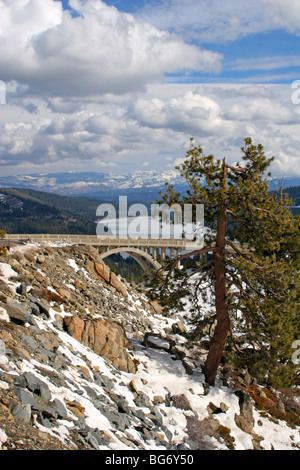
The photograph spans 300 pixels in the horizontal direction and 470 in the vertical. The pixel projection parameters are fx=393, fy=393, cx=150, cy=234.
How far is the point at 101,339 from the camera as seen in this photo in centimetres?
1812

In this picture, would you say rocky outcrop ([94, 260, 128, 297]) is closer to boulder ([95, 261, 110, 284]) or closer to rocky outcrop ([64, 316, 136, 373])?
boulder ([95, 261, 110, 284])

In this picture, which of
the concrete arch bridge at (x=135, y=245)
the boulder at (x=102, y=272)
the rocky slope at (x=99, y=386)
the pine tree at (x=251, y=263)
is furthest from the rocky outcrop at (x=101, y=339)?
the concrete arch bridge at (x=135, y=245)

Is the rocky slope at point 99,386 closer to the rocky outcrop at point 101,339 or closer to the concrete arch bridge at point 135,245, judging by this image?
the rocky outcrop at point 101,339

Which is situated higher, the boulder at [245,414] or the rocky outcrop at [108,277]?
the rocky outcrop at [108,277]

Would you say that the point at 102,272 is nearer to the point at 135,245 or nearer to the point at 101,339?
the point at 101,339

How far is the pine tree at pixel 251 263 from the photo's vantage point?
52.8ft

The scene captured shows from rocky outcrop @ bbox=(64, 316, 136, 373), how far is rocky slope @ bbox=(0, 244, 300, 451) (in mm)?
47

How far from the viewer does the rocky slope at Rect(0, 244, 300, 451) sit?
9906 millimetres

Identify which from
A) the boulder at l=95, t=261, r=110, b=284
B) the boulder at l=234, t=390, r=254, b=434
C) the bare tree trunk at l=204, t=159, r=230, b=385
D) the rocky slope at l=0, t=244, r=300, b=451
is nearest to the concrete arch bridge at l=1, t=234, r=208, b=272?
the boulder at l=95, t=261, r=110, b=284

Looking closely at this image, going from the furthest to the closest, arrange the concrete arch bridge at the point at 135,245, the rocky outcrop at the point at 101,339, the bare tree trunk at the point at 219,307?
the concrete arch bridge at the point at 135,245 < the bare tree trunk at the point at 219,307 < the rocky outcrop at the point at 101,339

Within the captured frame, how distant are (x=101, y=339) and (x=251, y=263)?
7.72 m

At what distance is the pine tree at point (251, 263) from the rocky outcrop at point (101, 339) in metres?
3.09

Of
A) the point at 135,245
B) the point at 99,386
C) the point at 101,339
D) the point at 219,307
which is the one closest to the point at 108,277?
the point at 101,339

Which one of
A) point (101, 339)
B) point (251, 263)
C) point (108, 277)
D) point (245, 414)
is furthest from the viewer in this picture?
point (108, 277)
